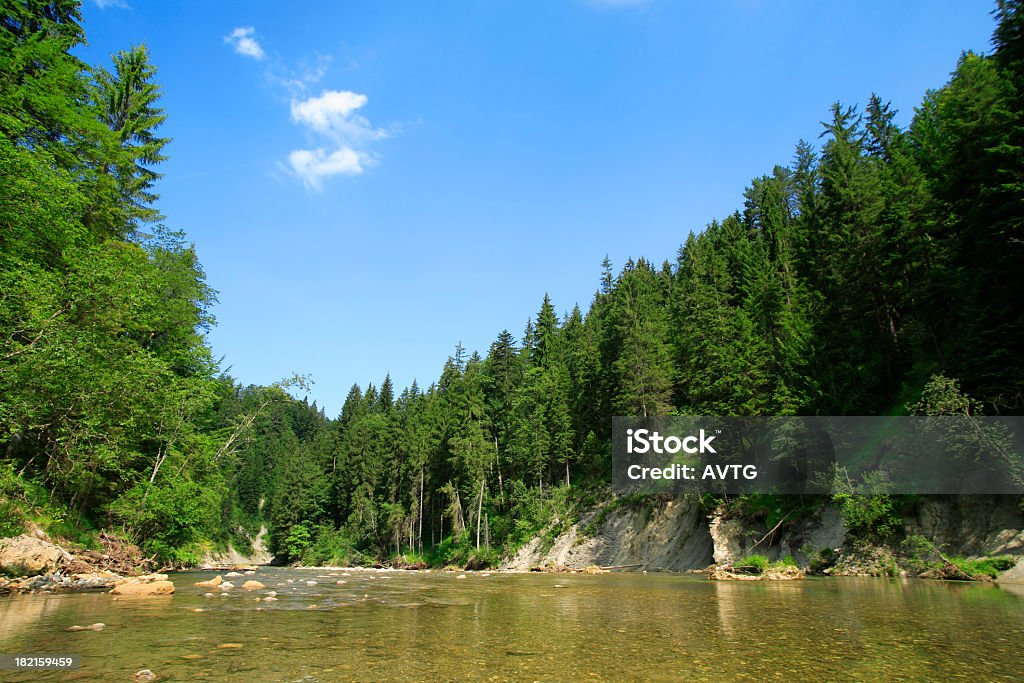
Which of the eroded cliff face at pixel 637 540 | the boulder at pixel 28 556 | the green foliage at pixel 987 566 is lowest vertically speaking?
the eroded cliff face at pixel 637 540

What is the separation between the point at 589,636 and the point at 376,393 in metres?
118

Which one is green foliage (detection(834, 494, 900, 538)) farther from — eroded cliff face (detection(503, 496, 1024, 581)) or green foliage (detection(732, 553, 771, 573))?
green foliage (detection(732, 553, 771, 573))

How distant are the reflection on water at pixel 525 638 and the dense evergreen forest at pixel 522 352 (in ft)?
26.0

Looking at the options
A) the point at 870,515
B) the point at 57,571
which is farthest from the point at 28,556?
the point at 870,515

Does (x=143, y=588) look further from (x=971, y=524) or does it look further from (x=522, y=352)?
(x=522, y=352)

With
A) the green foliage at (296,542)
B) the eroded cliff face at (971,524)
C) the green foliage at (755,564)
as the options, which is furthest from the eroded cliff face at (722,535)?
the green foliage at (296,542)

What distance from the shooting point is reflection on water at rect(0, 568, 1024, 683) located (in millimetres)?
6391

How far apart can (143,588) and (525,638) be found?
1320cm

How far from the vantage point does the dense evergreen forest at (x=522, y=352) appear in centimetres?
1759

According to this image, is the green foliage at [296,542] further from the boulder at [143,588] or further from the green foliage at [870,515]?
the green foliage at [870,515]

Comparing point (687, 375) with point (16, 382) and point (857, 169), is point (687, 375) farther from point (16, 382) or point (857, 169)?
point (16, 382)

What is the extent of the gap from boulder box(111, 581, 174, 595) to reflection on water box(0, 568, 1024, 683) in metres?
0.94

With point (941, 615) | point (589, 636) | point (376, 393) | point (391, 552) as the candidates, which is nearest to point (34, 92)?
point (589, 636)

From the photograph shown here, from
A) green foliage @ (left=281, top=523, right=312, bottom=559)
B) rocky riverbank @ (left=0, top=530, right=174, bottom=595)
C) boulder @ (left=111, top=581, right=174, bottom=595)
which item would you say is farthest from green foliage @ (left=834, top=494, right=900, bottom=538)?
green foliage @ (left=281, top=523, right=312, bottom=559)
